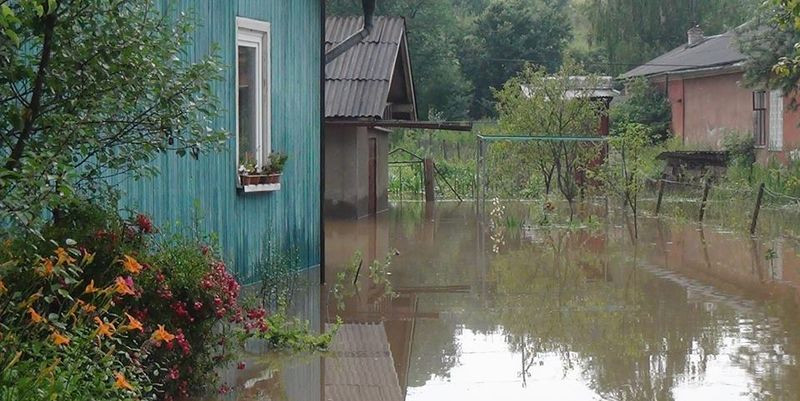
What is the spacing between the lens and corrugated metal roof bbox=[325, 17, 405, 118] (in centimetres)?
2375

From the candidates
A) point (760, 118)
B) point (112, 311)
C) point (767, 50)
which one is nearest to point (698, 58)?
point (760, 118)

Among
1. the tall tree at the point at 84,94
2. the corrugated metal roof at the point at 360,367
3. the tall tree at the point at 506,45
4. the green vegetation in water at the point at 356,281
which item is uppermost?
the tall tree at the point at 506,45

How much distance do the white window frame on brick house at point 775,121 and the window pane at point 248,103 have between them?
21.4 m

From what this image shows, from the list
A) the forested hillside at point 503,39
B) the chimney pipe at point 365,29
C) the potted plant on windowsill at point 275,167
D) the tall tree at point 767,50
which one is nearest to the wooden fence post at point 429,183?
the tall tree at point 767,50

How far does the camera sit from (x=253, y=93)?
44.6 feet

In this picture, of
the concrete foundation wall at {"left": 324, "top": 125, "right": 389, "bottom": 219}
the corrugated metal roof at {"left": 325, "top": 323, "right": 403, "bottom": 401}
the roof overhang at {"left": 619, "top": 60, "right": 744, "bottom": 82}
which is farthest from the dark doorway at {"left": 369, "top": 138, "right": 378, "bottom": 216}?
the corrugated metal roof at {"left": 325, "top": 323, "right": 403, "bottom": 401}

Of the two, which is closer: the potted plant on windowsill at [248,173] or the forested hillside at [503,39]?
the potted plant on windowsill at [248,173]

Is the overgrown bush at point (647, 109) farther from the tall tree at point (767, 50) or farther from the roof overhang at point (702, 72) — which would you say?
the tall tree at point (767, 50)

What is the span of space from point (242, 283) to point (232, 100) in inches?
76.2

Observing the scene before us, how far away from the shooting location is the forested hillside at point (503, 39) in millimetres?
51938

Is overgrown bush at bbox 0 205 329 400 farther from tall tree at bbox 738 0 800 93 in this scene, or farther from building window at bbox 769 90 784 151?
building window at bbox 769 90 784 151

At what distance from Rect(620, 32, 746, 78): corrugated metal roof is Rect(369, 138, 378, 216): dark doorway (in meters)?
12.4

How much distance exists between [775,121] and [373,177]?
11.7 metres

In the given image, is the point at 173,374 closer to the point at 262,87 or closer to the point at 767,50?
the point at 262,87
